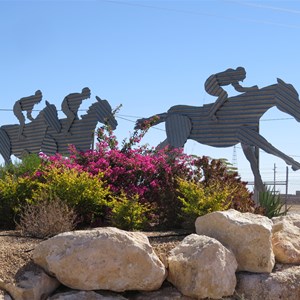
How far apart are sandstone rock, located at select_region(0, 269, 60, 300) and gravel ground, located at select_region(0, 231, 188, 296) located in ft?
0.28

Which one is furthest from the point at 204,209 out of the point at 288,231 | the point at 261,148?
the point at 261,148

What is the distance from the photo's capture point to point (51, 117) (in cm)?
2025

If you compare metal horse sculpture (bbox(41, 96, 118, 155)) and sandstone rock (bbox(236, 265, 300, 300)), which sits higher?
metal horse sculpture (bbox(41, 96, 118, 155))

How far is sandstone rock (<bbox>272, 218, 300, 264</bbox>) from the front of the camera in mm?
7098

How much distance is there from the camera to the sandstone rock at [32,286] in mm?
5887

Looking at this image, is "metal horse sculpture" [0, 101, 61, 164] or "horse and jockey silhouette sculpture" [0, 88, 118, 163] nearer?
"horse and jockey silhouette sculpture" [0, 88, 118, 163]

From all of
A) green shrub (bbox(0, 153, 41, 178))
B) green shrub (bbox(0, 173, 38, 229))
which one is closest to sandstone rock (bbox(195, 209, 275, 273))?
green shrub (bbox(0, 173, 38, 229))

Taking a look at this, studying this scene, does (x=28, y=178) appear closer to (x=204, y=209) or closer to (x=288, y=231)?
(x=204, y=209)

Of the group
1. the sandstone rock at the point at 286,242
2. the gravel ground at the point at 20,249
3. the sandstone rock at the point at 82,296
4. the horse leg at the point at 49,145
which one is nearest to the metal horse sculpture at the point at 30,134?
the horse leg at the point at 49,145

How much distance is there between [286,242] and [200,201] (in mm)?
1362

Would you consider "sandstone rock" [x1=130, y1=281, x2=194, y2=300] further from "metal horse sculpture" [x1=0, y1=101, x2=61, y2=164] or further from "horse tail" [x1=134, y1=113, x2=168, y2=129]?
"metal horse sculpture" [x1=0, y1=101, x2=61, y2=164]

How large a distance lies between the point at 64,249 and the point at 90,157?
4.82m

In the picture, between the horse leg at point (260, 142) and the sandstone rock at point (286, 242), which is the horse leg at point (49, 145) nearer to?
the horse leg at point (260, 142)

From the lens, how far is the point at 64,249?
237 inches
